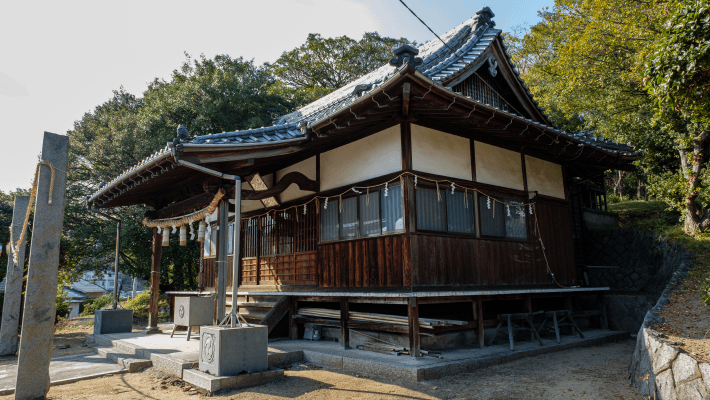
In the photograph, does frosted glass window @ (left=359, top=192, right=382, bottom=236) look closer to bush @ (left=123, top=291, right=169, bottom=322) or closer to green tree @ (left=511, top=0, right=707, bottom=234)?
green tree @ (left=511, top=0, right=707, bottom=234)

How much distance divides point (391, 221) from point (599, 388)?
3945 millimetres

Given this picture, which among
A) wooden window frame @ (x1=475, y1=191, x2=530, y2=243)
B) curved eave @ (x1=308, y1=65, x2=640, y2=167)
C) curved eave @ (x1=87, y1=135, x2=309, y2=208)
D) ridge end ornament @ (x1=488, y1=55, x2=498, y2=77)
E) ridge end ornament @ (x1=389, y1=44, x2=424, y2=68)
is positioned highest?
ridge end ornament @ (x1=488, y1=55, x2=498, y2=77)

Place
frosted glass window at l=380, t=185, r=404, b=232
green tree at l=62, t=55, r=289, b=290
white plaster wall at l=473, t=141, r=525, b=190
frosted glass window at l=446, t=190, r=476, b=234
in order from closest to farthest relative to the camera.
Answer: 1. frosted glass window at l=380, t=185, r=404, b=232
2. frosted glass window at l=446, t=190, r=476, b=234
3. white plaster wall at l=473, t=141, r=525, b=190
4. green tree at l=62, t=55, r=289, b=290

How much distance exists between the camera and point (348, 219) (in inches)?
340

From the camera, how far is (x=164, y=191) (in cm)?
1098

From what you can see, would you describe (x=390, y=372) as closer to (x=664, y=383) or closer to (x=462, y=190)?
(x=664, y=383)

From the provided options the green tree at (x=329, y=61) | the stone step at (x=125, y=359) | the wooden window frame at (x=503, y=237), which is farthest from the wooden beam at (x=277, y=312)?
the green tree at (x=329, y=61)

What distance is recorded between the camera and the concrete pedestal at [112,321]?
10.3 metres

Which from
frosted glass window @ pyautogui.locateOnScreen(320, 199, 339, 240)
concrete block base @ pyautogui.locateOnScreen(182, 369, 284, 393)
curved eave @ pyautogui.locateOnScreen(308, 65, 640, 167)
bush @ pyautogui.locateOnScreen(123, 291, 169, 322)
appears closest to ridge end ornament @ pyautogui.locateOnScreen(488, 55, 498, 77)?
curved eave @ pyautogui.locateOnScreen(308, 65, 640, 167)

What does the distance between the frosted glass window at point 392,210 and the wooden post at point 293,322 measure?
110 inches

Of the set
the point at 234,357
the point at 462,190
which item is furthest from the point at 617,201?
the point at 234,357

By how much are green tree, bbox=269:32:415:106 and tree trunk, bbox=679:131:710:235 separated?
19.3 metres

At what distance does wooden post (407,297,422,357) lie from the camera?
679 cm

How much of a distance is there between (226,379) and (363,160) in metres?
4.61
